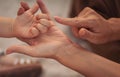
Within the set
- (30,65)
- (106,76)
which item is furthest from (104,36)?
(30,65)

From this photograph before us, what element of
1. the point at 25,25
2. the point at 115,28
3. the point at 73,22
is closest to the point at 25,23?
the point at 25,25

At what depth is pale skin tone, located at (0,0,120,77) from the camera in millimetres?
683

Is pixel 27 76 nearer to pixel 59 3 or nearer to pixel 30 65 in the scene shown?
pixel 30 65

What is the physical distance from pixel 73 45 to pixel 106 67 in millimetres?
114

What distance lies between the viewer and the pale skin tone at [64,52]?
2.24ft

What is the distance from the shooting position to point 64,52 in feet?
2.32

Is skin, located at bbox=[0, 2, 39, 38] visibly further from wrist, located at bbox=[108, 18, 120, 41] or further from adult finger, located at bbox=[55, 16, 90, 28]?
wrist, located at bbox=[108, 18, 120, 41]

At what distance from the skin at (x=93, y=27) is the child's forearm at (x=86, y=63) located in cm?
5

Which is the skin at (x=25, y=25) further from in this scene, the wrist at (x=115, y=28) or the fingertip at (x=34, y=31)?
the wrist at (x=115, y=28)

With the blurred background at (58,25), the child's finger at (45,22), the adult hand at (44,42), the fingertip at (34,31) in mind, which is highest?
the child's finger at (45,22)

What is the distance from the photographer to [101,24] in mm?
754

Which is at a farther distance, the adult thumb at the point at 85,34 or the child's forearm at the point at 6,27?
the child's forearm at the point at 6,27

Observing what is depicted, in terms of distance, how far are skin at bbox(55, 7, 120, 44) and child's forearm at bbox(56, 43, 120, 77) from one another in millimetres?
→ 48

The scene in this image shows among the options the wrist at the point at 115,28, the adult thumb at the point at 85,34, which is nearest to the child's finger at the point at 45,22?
the adult thumb at the point at 85,34
